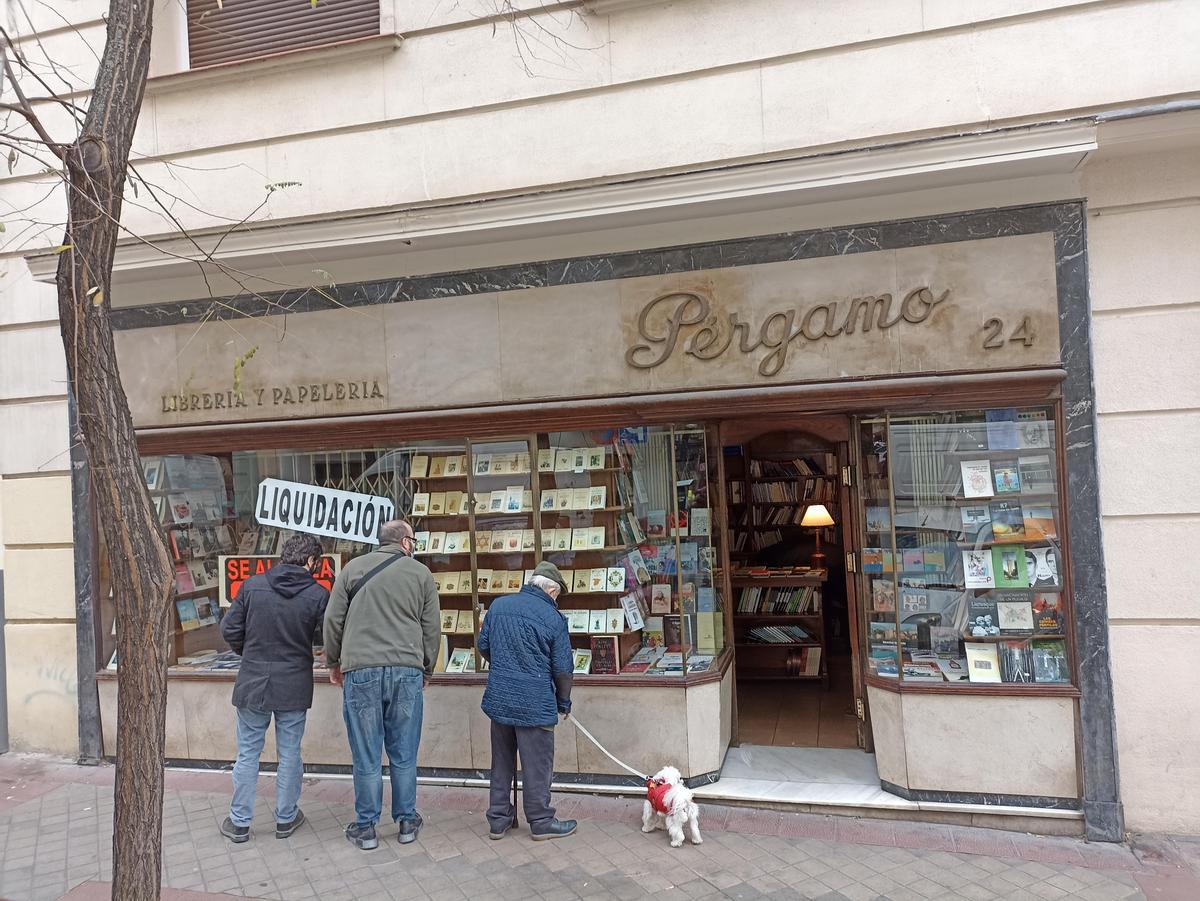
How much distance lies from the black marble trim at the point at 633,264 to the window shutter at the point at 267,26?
1955 millimetres

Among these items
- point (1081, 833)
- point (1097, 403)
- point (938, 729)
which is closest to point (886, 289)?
point (1097, 403)

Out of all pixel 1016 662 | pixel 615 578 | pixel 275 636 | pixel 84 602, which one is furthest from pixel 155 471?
pixel 1016 662

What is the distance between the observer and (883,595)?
5.87m

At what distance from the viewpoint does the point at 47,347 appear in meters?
7.27

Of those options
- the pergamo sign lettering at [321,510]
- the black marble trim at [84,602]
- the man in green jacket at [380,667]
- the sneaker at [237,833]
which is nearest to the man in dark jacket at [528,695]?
the man in green jacket at [380,667]

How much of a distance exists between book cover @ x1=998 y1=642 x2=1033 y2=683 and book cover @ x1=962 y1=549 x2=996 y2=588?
15.7 inches

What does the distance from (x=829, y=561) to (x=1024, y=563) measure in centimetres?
408

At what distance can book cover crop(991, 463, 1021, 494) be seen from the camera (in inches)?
220

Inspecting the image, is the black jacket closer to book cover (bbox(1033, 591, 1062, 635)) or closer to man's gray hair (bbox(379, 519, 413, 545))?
man's gray hair (bbox(379, 519, 413, 545))

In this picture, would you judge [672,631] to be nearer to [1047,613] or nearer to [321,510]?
[1047,613]

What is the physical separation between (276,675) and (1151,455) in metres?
5.48

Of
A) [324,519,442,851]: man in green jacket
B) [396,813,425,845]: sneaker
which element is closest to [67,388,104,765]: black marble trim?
[324,519,442,851]: man in green jacket

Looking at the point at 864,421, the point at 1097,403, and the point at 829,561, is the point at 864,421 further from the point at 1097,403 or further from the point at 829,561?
the point at 829,561

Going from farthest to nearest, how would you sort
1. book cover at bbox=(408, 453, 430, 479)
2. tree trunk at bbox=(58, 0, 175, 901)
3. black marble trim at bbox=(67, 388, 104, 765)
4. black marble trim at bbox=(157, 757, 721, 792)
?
black marble trim at bbox=(67, 388, 104, 765)
book cover at bbox=(408, 453, 430, 479)
black marble trim at bbox=(157, 757, 721, 792)
tree trunk at bbox=(58, 0, 175, 901)
